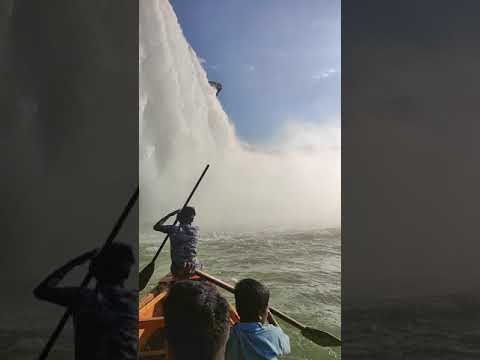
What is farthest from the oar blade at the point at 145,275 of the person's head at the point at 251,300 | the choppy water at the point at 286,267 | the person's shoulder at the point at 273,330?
the person's shoulder at the point at 273,330

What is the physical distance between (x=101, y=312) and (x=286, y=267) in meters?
0.88

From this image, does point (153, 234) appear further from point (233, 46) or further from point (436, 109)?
point (436, 109)

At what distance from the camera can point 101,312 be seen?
2.62 meters

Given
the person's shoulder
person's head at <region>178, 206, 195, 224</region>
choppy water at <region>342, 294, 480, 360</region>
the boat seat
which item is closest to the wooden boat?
the boat seat

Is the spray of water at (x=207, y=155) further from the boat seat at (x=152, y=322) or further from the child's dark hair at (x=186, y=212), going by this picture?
the boat seat at (x=152, y=322)

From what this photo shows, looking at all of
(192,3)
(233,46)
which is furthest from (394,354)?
(192,3)

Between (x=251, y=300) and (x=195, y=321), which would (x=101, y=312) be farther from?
(x=251, y=300)

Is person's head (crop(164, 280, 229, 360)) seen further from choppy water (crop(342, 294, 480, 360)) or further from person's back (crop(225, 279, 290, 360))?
choppy water (crop(342, 294, 480, 360))

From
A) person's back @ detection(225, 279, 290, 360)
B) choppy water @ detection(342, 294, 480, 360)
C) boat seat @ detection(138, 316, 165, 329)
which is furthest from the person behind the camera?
choppy water @ detection(342, 294, 480, 360)

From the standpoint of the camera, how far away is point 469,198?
10.6ft

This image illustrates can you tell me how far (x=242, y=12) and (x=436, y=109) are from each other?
126cm

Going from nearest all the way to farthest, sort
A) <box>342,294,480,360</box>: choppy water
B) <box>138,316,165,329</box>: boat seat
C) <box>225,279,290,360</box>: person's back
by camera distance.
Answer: <box>225,279,290,360</box>: person's back → <box>138,316,165,329</box>: boat seat → <box>342,294,480,360</box>: choppy water

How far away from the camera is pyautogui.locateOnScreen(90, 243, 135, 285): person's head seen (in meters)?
Result: 2.76

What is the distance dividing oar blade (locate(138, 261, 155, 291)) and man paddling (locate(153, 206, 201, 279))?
9cm
